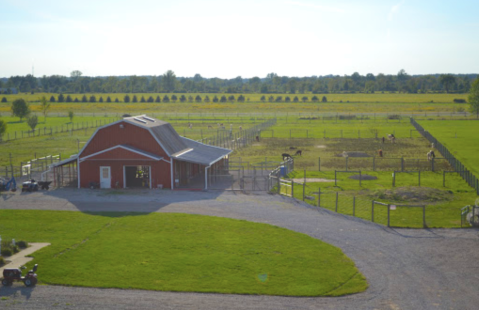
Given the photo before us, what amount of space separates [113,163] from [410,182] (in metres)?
24.5

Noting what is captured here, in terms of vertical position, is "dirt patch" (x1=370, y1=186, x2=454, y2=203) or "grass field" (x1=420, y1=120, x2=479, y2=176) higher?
"grass field" (x1=420, y1=120, x2=479, y2=176)

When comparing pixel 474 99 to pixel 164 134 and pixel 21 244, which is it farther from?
pixel 21 244

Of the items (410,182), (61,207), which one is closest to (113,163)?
(61,207)

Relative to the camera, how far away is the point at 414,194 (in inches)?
1524

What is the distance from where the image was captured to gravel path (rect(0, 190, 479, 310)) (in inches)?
803

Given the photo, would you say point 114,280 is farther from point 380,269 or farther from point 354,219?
point 354,219

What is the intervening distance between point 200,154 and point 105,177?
8.56 metres

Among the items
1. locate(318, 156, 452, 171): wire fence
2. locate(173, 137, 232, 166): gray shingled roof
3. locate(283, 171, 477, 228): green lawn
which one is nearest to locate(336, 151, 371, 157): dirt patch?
locate(318, 156, 452, 171): wire fence

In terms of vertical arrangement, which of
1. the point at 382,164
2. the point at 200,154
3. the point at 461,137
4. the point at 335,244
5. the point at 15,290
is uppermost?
the point at 200,154

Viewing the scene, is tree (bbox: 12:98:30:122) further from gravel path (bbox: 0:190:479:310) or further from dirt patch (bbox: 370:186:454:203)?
dirt patch (bbox: 370:186:454:203)

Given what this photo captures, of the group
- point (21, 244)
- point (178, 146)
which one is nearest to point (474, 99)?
point (178, 146)

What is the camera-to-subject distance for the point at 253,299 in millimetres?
20812

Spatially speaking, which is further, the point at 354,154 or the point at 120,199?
the point at 354,154

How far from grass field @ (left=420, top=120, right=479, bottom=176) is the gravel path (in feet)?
79.4
